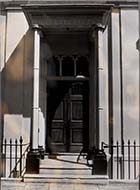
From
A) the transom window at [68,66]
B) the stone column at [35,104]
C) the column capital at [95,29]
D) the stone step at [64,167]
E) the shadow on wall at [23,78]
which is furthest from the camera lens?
the transom window at [68,66]

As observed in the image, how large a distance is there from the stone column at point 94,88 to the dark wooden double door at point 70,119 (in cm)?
10

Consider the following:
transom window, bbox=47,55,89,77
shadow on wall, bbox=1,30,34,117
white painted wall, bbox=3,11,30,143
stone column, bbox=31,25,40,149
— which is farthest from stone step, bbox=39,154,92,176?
transom window, bbox=47,55,89,77

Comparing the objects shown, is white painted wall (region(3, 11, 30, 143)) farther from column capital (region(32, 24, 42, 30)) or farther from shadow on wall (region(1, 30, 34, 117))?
column capital (region(32, 24, 42, 30))

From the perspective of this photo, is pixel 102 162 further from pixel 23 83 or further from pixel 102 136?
pixel 23 83

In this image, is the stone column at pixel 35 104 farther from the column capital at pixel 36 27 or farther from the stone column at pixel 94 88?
the stone column at pixel 94 88

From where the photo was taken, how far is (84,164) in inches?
118

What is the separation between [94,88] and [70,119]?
50cm

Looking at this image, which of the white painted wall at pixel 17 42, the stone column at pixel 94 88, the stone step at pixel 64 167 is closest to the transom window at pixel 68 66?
the stone column at pixel 94 88

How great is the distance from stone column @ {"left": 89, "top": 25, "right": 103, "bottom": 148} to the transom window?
3.7 inches

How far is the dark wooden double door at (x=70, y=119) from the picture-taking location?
11.6 feet

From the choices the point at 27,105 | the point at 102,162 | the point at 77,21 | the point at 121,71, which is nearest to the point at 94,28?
the point at 77,21

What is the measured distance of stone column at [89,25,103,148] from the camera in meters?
3.10

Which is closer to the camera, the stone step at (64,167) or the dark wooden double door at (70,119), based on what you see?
the stone step at (64,167)

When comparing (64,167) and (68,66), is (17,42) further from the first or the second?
(64,167)
